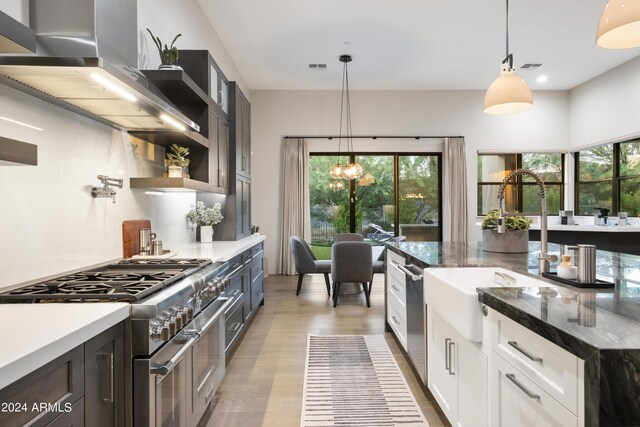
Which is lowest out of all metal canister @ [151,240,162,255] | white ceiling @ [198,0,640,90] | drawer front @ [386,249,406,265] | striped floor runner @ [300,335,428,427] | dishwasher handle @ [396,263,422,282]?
striped floor runner @ [300,335,428,427]

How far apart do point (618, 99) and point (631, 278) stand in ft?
17.9

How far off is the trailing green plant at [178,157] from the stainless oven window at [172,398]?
1.79 metres

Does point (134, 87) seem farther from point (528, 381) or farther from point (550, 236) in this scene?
point (550, 236)

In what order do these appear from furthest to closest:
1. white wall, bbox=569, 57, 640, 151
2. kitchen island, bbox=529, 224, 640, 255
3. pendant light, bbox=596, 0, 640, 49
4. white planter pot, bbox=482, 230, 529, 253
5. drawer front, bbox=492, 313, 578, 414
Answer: white wall, bbox=569, 57, 640, 151
kitchen island, bbox=529, 224, 640, 255
white planter pot, bbox=482, 230, 529, 253
pendant light, bbox=596, 0, 640, 49
drawer front, bbox=492, 313, 578, 414

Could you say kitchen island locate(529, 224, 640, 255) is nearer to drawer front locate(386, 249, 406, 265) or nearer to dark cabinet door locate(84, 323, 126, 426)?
drawer front locate(386, 249, 406, 265)

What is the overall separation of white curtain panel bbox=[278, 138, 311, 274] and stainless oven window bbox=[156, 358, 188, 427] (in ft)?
16.4

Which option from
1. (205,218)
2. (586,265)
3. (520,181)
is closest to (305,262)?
(205,218)

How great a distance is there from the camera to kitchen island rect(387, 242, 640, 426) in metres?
0.78

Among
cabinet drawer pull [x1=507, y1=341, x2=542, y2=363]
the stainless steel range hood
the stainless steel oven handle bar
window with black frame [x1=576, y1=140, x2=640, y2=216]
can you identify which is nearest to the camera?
cabinet drawer pull [x1=507, y1=341, x2=542, y2=363]

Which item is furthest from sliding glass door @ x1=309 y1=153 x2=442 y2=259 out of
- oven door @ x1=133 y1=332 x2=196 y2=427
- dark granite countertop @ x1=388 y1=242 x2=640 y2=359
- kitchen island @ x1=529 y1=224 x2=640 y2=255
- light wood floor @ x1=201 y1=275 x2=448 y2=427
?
oven door @ x1=133 y1=332 x2=196 y2=427

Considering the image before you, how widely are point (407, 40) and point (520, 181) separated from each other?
12.2 ft

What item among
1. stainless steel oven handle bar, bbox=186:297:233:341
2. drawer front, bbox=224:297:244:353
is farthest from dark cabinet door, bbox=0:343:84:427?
drawer front, bbox=224:297:244:353

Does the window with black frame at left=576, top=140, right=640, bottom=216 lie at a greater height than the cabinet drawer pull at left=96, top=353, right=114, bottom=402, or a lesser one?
greater

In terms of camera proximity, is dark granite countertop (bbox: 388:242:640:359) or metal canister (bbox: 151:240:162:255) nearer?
dark granite countertop (bbox: 388:242:640:359)
